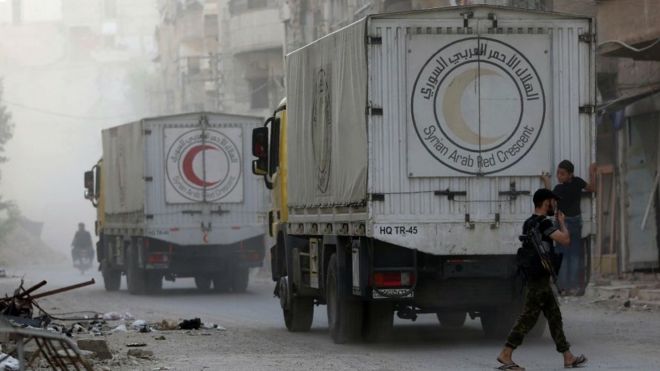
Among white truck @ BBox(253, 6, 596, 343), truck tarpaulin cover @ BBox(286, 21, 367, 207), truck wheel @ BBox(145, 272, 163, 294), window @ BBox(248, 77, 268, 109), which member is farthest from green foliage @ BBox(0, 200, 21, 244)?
white truck @ BBox(253, 6, 596, 343)

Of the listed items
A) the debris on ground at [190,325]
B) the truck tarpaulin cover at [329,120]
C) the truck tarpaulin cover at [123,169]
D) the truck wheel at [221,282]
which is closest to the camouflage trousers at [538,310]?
the truck tarpaulin cover at [329,120]

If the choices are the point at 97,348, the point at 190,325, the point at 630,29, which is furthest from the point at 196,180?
the point at 97,348

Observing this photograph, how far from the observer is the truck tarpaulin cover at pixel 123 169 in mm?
31016

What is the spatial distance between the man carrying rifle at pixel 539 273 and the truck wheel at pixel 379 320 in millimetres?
3458

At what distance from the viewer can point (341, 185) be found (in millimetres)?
15984

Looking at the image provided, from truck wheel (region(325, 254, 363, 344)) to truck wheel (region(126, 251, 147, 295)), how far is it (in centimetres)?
1514

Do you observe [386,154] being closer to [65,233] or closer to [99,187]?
[99,187]

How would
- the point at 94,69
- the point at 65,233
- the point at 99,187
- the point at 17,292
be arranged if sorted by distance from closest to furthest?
1. the point at 17,292
2. the point at 99,187
3. the point at 65,233
4. the point at 94,69

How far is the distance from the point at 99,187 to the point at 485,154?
2249cm

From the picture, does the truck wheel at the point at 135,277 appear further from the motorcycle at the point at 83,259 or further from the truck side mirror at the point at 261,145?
the motorcycle at the point at 83,259

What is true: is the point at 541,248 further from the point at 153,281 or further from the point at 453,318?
the point at 153,281

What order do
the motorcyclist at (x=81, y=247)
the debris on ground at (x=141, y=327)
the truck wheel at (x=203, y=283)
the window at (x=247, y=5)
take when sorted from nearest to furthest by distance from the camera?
the debris on ground at (x=141, y=327), the truck wheel at (x=203, y=283), the motorcyclist at (x=81, y=247), the window at (x=247, y=5)

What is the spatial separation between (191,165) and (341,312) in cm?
1473

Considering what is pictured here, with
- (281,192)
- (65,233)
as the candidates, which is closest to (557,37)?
(281,192)
